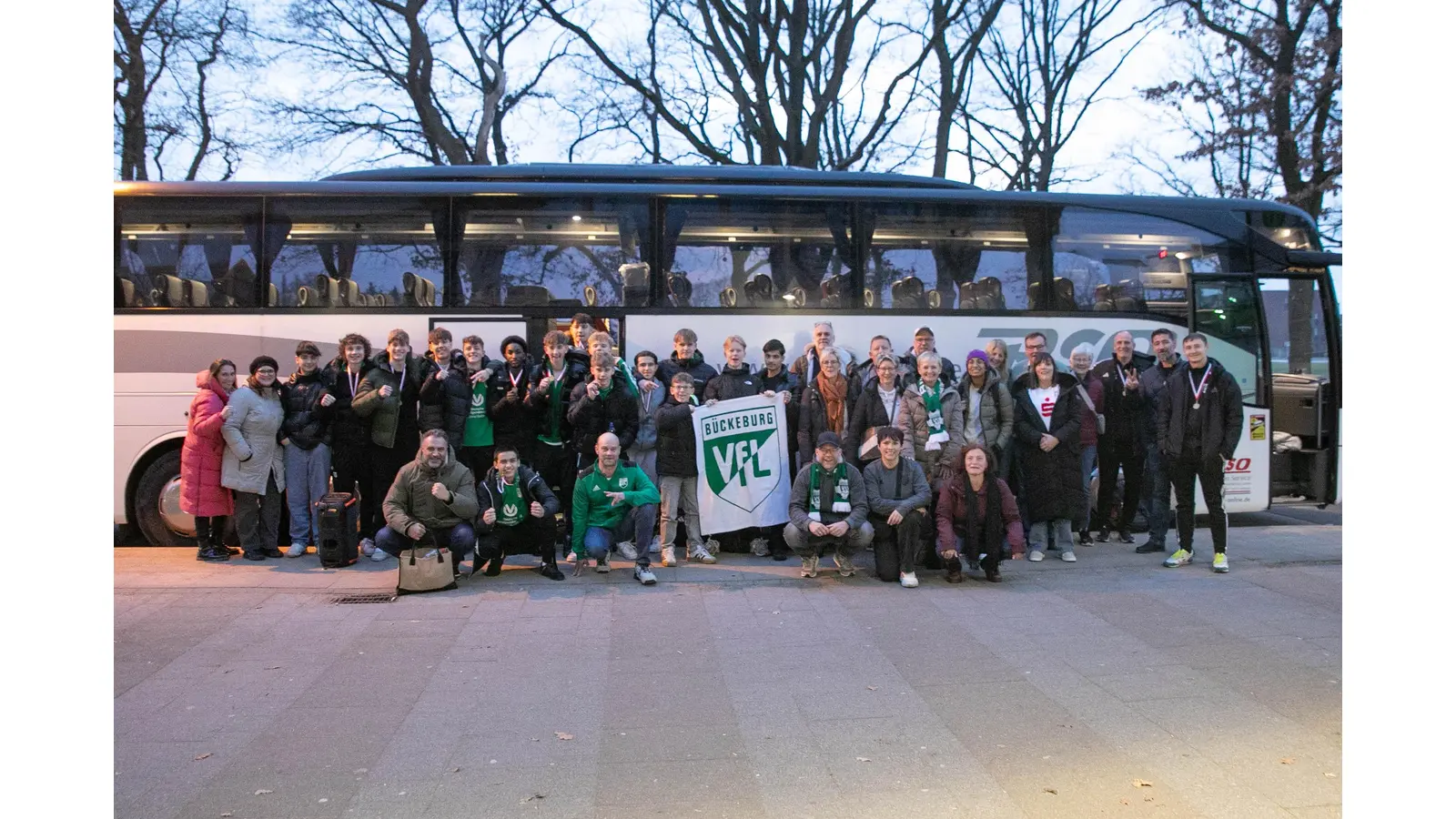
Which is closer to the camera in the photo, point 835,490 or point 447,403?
point 835,490

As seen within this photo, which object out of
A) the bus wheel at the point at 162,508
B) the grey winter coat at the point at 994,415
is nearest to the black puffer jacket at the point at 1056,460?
the grey winter coat at the point at 994,415

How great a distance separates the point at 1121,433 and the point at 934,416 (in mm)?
2156

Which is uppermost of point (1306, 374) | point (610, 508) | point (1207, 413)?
point (1306, 374)

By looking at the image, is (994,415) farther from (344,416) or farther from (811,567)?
(344,416)

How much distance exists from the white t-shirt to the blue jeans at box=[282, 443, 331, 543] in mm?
6445

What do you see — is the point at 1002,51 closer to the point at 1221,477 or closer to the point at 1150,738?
the point at 1221,477

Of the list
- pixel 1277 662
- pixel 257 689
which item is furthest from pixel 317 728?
pixel 1277 662

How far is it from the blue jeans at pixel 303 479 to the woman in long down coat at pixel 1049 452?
630 cm

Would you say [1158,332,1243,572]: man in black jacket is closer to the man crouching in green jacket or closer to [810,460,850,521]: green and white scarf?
[810,460,850,521]: green and white scarf

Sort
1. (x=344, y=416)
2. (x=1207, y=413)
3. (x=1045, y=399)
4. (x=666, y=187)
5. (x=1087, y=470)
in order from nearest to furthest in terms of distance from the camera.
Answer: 1. (x=1207, y=413)
2. (x=344, y=416)
3. (x=1045, y=399)
4. (x=1087, y=470)
5. (x=666, y=187)

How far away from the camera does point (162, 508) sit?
9.96 metres

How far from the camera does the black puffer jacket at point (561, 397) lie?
9.02 m

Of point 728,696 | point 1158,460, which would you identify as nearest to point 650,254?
point 1158,460

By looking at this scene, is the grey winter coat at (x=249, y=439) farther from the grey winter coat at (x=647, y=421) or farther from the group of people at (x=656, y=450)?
the grey winter coat at (x=647, y=421)
